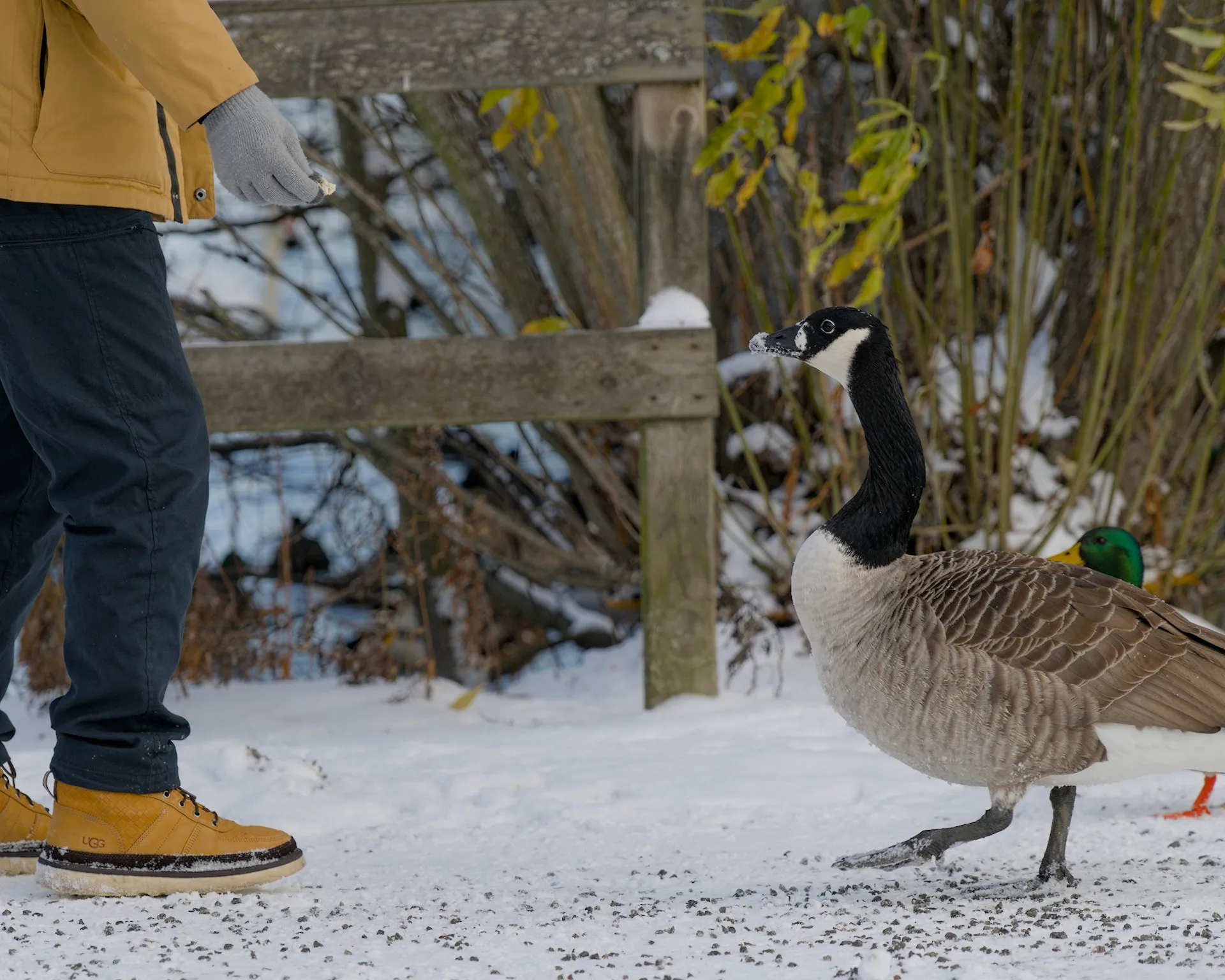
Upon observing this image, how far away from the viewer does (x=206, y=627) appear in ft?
16.4

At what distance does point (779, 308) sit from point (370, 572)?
1965mm

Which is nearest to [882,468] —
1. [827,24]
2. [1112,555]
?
[1112,555]

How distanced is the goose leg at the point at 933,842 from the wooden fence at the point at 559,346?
164 centimetres

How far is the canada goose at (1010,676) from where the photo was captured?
7.85 ft

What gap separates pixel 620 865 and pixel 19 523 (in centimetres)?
135

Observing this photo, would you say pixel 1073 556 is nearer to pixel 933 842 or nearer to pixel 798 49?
pixel 798 49

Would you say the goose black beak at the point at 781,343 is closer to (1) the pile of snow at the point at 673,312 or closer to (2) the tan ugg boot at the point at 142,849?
(1) the pile of snow at the point at 673,312

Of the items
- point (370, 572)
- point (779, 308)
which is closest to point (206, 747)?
point (370, 572)

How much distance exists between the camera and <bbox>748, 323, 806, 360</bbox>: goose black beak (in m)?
2.83

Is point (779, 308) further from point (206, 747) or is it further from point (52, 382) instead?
point (52, 382)

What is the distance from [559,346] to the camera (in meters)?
3.92

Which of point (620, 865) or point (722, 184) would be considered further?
point (722, 184)

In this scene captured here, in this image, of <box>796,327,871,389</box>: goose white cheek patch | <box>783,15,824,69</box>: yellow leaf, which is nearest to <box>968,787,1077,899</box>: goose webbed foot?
<box>796,327,871,389</box>: goose white cheek patch

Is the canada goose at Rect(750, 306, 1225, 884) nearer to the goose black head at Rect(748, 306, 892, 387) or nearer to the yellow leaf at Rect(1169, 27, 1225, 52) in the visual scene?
the goose black head at Rect(748, 306, 892, 387)
